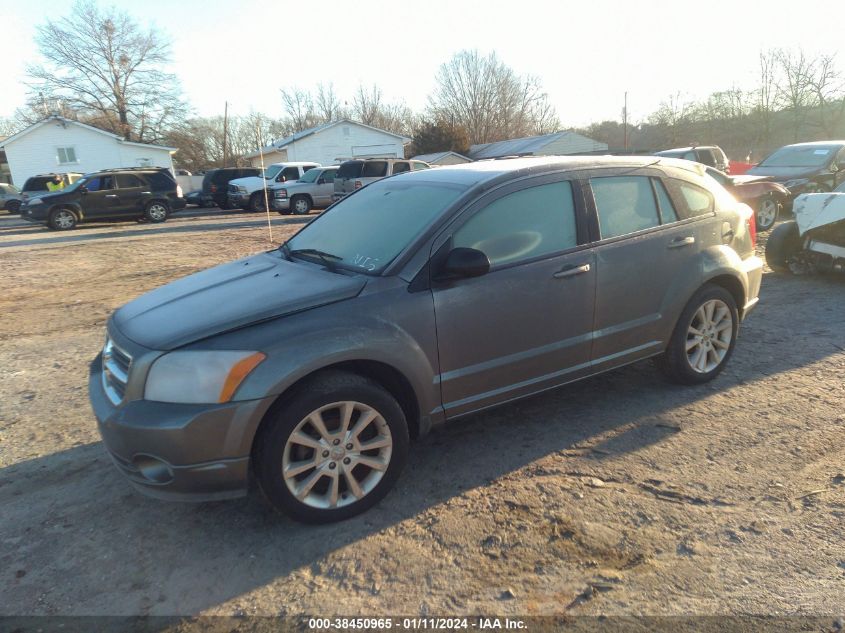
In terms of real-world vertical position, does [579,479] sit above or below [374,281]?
below

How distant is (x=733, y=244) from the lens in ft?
14.9

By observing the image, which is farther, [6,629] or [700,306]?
[700,306]

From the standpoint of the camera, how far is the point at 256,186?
23281 mm

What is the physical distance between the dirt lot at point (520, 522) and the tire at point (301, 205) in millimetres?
17394

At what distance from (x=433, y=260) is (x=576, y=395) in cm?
188

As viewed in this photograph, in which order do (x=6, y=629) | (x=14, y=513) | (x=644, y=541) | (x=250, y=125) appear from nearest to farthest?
(x=6, y=629)
(x=644, y=541)
(x=14, y=513)
(x=250, y=125)

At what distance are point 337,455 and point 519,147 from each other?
45.0 m

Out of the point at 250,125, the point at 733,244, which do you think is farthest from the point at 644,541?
the point at 250,125

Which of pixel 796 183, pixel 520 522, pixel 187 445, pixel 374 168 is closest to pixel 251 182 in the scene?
pixel 374 168

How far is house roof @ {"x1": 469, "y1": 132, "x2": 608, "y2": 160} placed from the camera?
42.8 metres

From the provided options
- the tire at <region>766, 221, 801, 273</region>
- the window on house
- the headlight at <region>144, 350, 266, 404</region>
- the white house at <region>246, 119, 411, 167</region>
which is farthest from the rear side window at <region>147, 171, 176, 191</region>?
the white house at <region>246, 119, 411, 167</region>

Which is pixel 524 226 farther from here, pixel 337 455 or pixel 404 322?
pixel 337 455

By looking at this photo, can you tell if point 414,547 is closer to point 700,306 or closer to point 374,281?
point 374,281

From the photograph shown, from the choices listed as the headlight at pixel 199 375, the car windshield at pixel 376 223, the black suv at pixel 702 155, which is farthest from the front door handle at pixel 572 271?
the black suv at pixel 702 155
